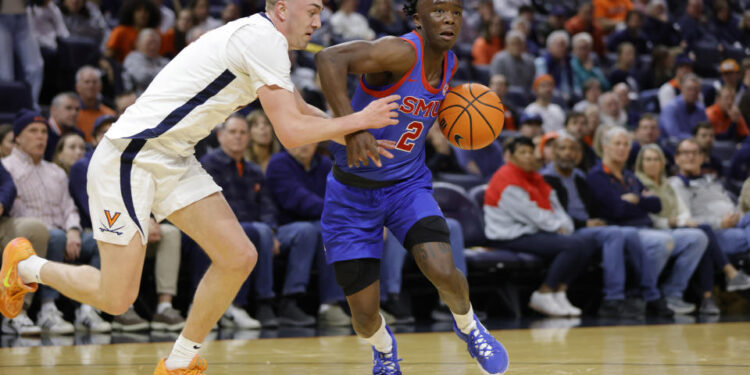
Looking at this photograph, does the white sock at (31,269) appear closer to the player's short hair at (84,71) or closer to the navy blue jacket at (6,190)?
the navy blue jacket at (6,190)

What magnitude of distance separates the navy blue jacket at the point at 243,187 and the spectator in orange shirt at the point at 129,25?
9.07 feet

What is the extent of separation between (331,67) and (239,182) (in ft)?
11.6

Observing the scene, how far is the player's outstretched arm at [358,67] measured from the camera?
379 centimetres

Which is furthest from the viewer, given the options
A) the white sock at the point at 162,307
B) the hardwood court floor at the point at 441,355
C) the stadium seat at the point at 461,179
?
the stadium seat at the point at 461,179

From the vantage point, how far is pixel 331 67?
3928 millimetres

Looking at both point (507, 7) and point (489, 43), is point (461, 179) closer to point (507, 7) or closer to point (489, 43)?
point (489, 43)

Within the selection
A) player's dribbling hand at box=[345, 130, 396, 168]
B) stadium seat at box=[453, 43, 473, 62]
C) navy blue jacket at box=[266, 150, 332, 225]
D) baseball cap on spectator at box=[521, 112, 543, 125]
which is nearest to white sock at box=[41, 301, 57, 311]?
navy blue jacket at box=[266, 150, 332, 225]

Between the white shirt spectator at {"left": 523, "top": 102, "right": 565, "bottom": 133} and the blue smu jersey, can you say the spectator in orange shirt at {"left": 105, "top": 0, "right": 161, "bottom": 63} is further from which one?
the blue smu jersey

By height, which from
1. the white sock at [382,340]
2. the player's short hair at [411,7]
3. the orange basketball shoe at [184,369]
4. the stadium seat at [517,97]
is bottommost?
the stadium seat at [517,97]

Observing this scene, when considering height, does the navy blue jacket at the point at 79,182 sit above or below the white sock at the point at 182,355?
below

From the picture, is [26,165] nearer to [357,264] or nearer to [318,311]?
[318,311]

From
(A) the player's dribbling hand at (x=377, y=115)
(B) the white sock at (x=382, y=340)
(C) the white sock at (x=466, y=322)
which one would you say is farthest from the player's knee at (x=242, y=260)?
(C) the white sock at (x=466, y=322)

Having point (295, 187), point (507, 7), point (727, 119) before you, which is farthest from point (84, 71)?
point (507, 7)

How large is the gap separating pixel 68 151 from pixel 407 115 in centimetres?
384
